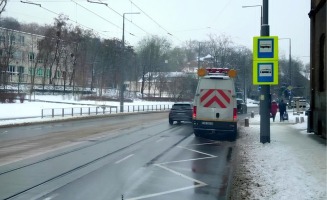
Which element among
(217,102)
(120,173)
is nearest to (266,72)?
(217,102)

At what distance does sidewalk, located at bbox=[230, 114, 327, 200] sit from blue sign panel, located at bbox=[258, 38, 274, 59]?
10.7 feet

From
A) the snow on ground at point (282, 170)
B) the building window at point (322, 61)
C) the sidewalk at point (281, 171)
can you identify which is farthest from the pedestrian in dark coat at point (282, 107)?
the sidewalk at point (281, 171)

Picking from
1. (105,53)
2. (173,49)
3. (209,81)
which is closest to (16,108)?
(209,81)

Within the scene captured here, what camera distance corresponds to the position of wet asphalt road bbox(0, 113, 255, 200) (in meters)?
8.06

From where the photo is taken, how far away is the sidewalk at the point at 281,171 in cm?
771

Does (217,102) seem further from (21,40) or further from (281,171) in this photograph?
(21,40)

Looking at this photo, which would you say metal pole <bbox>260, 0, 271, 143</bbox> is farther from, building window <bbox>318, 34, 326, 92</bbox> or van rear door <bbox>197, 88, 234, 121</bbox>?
building window <bbox>318, 34, 326, 92</bbox>

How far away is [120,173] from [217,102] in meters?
8.76

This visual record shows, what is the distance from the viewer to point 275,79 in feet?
48.9

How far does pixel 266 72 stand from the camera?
49.4 ft

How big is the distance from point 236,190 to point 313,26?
13.4 metres

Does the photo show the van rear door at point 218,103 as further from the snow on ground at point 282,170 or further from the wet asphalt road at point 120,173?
the snow on ground at point 282,170

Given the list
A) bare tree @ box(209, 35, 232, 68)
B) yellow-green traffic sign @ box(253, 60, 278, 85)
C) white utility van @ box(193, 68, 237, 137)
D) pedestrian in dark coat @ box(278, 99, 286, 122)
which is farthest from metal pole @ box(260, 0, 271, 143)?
bare tree @ box(209, 35, 232, 68)

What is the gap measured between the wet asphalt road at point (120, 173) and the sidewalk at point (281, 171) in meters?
0.44
